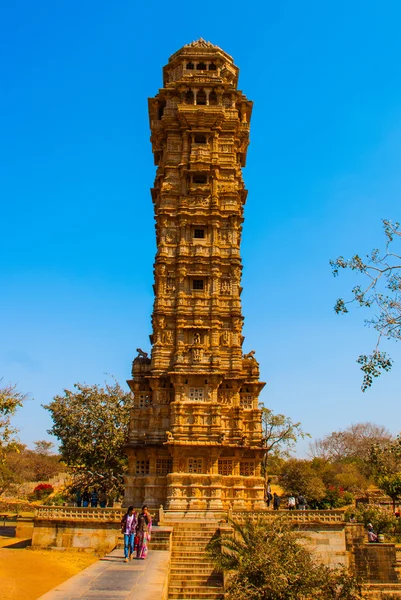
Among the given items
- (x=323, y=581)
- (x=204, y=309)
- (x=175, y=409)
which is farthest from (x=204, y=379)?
→ (x=323, y=581)

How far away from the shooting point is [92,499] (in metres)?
33.0

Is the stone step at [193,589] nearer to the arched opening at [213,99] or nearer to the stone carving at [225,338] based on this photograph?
the stone carving at [225,338]

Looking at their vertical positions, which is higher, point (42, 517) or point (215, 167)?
point (215, 167)

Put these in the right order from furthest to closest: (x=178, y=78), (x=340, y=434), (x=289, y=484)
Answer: (x=340, y=434), (x=289, y=484), (x=178, y=78)

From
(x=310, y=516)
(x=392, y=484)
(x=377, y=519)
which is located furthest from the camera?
(x=392, y=484)

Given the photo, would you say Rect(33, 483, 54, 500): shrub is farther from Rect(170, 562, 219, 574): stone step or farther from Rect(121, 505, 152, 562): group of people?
Rect(121, 505, 152, 562): group of people

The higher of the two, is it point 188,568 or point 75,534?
point 75,534

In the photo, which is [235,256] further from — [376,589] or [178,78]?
[376,589]

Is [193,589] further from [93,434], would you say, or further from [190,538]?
[93,434]

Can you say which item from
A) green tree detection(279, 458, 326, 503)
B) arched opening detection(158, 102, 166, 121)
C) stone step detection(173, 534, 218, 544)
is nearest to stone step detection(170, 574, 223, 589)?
stone step detection(173, 534, 218, 544)

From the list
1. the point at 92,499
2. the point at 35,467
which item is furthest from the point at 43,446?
the point at 92,499

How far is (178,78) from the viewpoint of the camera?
4066cm

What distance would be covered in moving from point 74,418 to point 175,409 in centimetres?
1069

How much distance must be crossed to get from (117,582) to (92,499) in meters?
21.7
